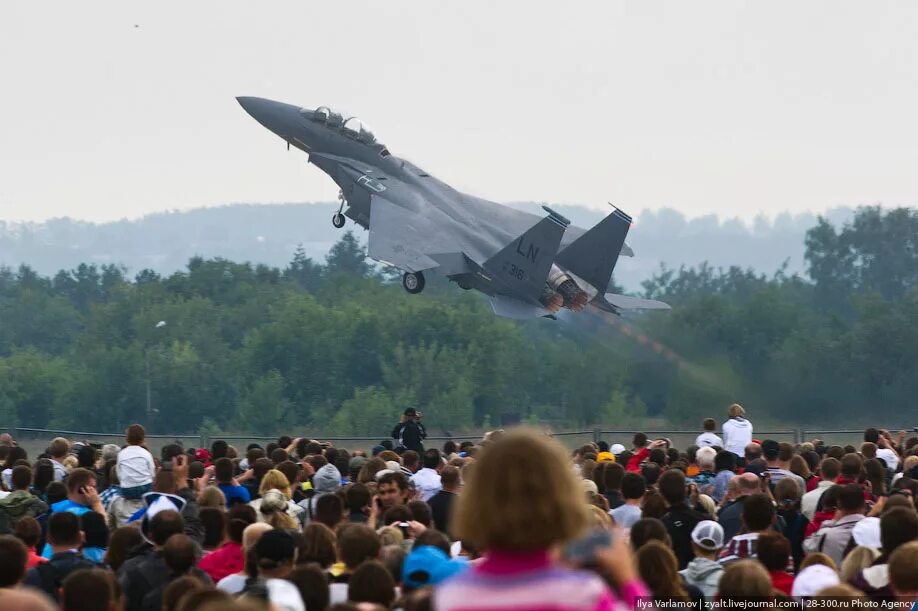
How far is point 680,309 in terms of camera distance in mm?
45719

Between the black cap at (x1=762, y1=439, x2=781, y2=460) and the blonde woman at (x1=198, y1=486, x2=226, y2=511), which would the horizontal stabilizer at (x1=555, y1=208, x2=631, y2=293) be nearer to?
the black cap at (x1=762, y1=439, x2=781, y2=460)

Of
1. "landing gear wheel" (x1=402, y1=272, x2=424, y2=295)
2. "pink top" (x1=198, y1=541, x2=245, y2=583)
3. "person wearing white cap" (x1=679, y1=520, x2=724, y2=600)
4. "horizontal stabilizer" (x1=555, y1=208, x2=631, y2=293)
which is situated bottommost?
"pink top" (x1=198, y1=541, x2=245, y2=583)

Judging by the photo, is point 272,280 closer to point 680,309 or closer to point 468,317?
point 468,317

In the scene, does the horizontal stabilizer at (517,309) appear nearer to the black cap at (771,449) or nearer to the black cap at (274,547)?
the black cap at (771,449)

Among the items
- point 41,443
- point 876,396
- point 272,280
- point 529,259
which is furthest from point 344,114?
point 272,280

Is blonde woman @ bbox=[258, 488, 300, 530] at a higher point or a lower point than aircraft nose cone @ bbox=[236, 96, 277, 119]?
lower

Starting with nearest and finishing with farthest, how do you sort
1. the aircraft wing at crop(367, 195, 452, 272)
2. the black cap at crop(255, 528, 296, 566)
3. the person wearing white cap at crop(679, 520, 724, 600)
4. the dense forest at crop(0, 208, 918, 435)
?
the black cap at crop(255, 528, 296, 566)
the person wearing white cap at crop(679, 520, 724, 600)
the aircraft wing at crop(367, 195, 452, 272)
the dense forest at crop(0, 208, 918, 435)

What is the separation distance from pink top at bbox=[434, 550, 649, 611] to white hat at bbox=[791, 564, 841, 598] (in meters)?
3.78

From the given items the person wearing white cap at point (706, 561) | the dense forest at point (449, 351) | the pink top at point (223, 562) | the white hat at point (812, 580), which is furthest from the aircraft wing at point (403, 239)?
the white hat at point (812, 580)

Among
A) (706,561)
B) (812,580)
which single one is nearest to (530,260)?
(706,561)

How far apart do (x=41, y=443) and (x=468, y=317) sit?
32928mm

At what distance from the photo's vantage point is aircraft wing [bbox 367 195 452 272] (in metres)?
33.0

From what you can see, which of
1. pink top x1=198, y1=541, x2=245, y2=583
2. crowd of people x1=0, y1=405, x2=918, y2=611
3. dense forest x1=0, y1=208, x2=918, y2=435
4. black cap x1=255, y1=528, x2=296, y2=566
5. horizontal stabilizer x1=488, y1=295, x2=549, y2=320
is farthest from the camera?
dense forest x1=0, y1=208, x2=918, y2=435

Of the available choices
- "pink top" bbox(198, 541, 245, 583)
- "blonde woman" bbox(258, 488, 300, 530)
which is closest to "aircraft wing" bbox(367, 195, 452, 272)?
"blonde woman" bbox(258, 488, 300, 530)
